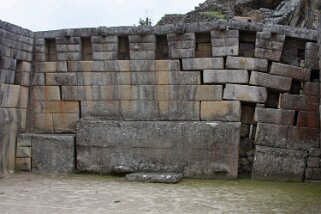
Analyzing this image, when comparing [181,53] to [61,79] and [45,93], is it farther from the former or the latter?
[45,93]

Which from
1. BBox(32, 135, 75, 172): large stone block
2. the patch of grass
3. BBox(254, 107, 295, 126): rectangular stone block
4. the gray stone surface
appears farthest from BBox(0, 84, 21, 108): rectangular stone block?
the patch of grass

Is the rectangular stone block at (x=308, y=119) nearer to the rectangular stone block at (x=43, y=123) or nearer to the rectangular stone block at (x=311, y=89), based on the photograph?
the rectangular stone block at (x=311, y=89)

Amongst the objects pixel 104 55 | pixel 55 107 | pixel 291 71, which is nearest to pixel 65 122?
pixel 55 107

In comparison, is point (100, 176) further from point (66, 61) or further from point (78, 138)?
point (66, 61)

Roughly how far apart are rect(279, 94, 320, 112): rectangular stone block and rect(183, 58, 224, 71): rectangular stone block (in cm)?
147

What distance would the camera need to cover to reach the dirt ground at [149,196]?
766cm

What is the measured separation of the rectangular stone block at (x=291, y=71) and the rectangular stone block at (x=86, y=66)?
3.79m

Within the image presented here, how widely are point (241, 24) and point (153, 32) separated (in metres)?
1.91

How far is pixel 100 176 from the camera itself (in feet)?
35.5

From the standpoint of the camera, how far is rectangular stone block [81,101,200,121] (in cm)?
1066

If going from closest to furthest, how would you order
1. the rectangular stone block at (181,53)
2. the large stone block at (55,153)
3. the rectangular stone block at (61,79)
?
1. the rectangular stone block at (181,53)
2. the large stone block at (55,153)
3. the rectangular stone block at (61,79)

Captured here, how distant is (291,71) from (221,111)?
1664mm

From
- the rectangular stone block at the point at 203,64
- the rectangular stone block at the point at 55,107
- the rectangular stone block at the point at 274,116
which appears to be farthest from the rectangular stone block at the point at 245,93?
the rectangular stone block at the point at 55,107

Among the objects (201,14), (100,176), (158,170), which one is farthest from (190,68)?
(201,14)
